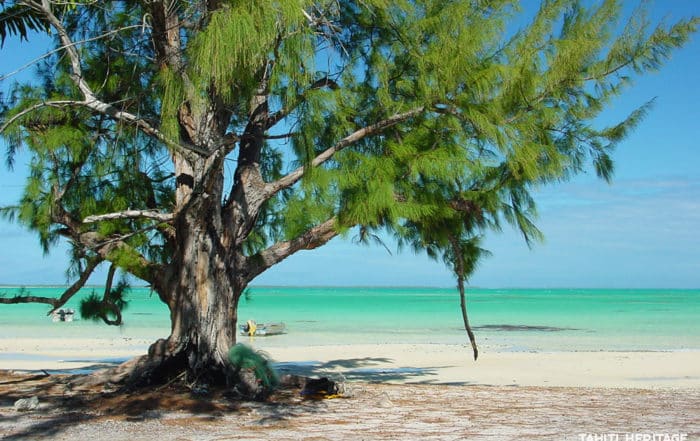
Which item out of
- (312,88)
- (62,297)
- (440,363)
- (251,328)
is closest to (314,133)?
(312,88)

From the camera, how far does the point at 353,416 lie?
5.12 m

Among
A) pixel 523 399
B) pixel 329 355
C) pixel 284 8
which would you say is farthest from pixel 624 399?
pixel 329 355

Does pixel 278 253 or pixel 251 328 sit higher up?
pixel 278 253

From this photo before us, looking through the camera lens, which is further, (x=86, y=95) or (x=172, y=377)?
(x=172, y=377)

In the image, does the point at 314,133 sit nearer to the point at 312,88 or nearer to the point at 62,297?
the point at 312,88

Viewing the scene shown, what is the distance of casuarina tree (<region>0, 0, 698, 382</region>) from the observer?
5258mm

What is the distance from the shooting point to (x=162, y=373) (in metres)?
5.95

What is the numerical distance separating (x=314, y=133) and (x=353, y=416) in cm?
208

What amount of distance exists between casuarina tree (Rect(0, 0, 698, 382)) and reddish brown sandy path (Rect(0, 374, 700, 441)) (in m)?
0.69

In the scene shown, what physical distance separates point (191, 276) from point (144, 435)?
1.79m

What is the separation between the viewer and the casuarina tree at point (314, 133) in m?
5.26

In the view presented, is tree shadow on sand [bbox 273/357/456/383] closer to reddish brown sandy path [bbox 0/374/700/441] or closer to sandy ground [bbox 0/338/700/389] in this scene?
sandy ground [bbox 0/338/700/389]

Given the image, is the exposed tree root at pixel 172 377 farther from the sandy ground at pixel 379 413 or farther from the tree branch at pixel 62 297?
the tree branch at pixel 62 297

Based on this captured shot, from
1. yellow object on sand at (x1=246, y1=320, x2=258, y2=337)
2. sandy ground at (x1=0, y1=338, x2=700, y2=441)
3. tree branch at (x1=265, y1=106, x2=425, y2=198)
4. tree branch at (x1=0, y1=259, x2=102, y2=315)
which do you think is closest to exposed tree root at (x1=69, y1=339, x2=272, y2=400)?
sandy ground at (x1=0, y1=338, x2=700, y2=441)
